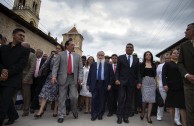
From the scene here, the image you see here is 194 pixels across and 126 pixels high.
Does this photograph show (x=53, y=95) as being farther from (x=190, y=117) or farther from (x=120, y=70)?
(x=190, y=117)

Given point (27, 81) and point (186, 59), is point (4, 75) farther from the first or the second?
point (186, 59)

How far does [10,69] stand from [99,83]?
2.96m

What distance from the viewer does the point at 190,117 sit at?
340 centimetres

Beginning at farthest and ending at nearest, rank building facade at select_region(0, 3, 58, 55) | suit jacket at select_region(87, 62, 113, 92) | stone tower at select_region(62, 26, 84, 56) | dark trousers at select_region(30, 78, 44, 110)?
stone tower at select_region(62, 26, 84, 56)
building facade at select_region(0, 3, 58, 55)
dark trousers at select_region(30, 78, 44, 110)
suit jacket at select_region(87, 62, 113, 92)

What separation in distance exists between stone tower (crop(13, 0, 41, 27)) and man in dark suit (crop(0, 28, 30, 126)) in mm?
41760

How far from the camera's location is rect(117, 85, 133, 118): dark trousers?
582 centimetres

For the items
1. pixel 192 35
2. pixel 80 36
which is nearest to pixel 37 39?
pixel 192 35

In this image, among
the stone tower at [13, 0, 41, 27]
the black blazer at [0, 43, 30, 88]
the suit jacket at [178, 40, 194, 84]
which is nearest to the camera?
the suit jacket at [178, 40, 194, 84]

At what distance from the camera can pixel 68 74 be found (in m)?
5.88

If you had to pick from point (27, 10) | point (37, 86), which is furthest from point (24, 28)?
point (27, 10)

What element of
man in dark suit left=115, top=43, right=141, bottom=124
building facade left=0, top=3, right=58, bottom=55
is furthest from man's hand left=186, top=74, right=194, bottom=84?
building facade left=0, top=3, right=58, bottom=55

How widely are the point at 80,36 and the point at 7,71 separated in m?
53.3

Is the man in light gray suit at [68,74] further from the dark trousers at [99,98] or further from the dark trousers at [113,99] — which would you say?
the dark trousers at [113,99]

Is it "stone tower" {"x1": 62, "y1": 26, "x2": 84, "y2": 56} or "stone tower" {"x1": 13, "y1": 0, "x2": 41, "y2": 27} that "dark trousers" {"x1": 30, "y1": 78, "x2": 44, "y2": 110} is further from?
"stone tower" {"x1": 62, "y1": 26, "x2": 84, "y2": 56}
